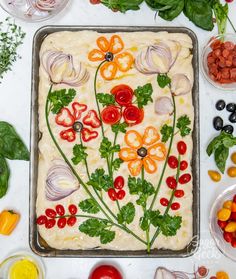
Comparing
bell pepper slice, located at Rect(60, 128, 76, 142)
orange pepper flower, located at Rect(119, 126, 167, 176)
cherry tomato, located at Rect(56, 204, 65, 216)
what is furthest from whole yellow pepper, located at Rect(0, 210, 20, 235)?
orange pepper flower, located at Rect(119, 126, 167, 176)

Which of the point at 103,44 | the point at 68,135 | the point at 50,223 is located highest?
the point at 103,44

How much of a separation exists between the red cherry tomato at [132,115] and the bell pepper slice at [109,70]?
143mm

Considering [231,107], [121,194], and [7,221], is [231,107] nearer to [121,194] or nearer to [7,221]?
[121,194]

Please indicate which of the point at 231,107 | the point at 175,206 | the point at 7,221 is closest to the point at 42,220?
the point at 7,221

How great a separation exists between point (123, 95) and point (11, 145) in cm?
48

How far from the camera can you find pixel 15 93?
92.1 inches

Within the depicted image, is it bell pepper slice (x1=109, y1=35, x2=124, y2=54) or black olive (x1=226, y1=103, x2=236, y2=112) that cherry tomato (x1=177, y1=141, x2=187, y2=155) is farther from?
bell pepper slice (x1=109, y1=35, x2=124, y2=54)

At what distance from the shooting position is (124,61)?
228 centimetres

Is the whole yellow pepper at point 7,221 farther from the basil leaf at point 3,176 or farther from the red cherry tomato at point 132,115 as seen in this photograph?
the red cherry tomato at point 132,115

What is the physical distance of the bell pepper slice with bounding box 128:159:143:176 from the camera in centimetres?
226

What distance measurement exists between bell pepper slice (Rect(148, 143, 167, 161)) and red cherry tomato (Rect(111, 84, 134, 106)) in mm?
198

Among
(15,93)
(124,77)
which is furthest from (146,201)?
(15,93)

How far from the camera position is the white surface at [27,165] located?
7.55 ft

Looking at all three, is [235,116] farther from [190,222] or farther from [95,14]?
[95,14]
